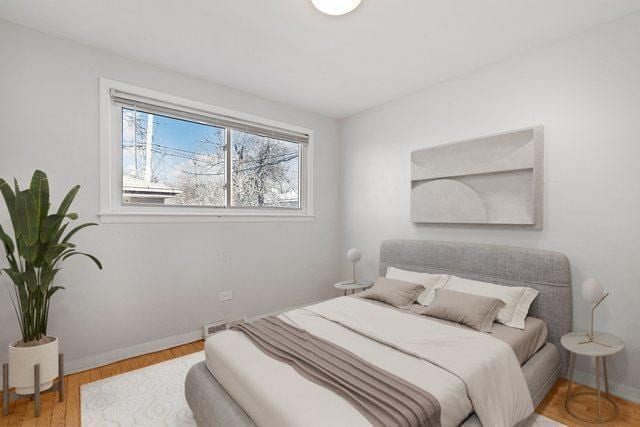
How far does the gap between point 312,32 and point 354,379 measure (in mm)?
2341

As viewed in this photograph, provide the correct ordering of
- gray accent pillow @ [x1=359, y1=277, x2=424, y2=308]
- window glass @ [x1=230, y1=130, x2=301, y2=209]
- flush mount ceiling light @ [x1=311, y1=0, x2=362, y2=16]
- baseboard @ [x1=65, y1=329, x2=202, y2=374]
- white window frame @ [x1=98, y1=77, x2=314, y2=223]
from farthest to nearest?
1. window glass @ [x1=230, y1=130, x2=301, y2=209]
2. gray accent pillow @ [x1=359, y1=277, x2=424, y2=308]
3. white window frame @ [x1=98, y1=77, x2=314, y2=223]
4. baseboard @ [x1=65, y1=329, x2=202, y2=374]
5. flush mount ceiling light @ [x1=311, y1=0, x2=362, y2=16]

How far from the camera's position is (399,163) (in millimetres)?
3643

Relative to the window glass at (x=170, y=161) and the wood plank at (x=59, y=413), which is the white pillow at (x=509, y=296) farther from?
the wood plank at (x=59, y=413)

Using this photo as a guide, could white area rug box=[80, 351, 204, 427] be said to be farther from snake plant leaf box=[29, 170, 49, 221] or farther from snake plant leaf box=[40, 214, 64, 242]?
snake plant leaf box=[29, 170, 49, 221]

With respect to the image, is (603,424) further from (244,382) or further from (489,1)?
(489,1)

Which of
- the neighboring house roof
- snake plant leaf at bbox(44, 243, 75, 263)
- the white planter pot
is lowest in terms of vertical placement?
the white planter pot

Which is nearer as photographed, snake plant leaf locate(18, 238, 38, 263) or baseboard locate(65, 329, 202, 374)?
snake plant leaf locate(18, 238, 38, 263)

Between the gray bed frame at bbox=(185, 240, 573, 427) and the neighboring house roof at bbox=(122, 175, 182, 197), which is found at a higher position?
the neighboring house roof at bbox=(122, 175, 182, 197)

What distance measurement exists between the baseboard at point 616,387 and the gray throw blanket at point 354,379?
1.80 meters

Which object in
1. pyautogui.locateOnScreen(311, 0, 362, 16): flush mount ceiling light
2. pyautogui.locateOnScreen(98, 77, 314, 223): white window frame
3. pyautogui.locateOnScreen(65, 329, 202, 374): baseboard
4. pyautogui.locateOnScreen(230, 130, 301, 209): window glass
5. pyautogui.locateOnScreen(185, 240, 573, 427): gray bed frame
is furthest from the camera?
pyautogui.locateOnScreen(230, 130, 301, 209): window glass

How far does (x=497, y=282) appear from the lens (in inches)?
106

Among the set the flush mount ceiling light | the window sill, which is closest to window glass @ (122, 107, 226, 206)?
the window sill

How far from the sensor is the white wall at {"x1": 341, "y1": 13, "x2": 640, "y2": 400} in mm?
2170

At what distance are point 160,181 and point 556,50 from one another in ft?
11.8
